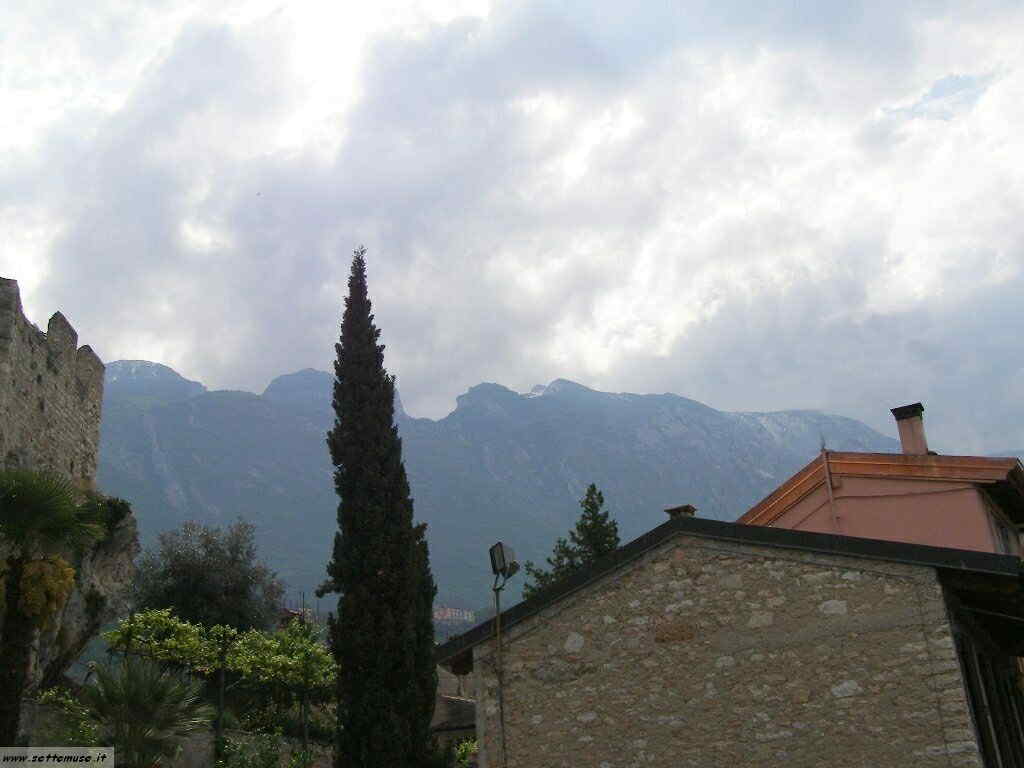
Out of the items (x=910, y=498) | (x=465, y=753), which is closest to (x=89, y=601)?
(x=465, y=753)

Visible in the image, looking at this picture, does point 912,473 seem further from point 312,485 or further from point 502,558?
point 312,485

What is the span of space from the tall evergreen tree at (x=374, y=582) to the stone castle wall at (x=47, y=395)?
8.58 m

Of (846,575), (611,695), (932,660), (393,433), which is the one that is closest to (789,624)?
(846,575)

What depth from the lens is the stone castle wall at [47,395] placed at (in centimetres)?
2300

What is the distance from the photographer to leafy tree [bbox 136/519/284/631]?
109 feet

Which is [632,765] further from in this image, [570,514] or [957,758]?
[570,514]

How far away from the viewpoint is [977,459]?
17844 mm

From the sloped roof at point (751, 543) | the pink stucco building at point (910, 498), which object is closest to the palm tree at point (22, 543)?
the sloped roof at point (751, 543)

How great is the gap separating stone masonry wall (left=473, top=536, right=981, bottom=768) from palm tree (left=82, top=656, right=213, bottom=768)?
6476 millimetres

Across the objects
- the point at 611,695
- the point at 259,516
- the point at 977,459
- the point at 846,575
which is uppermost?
the point at 259,516

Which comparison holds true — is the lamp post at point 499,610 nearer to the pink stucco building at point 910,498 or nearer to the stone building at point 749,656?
the stone building at point 749,656

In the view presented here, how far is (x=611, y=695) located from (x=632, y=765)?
887mm

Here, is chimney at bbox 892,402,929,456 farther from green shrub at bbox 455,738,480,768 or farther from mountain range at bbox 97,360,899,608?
mountain range at bbox 97,360,899,608

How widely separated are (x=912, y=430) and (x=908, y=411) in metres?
0.49
